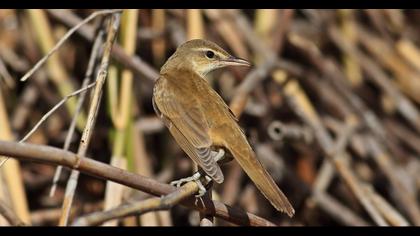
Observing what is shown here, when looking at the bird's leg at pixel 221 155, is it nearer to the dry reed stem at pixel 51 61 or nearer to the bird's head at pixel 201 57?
the bird's head at pixel 201 57

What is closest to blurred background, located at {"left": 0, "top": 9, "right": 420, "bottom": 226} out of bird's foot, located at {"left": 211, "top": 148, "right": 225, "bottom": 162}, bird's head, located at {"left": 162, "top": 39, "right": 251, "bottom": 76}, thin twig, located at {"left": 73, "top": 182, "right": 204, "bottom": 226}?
bird's head, located at {"left": 162, "top": 39, "right": 251, "bottom": 76}

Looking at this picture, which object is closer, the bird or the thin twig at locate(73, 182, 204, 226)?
the thin twig at locate(73, 182, 204, 226)

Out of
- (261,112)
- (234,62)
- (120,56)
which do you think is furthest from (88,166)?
(261,112)

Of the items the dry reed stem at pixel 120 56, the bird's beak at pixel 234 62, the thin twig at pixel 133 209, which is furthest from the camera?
the dry reed stem at pixel 120 56

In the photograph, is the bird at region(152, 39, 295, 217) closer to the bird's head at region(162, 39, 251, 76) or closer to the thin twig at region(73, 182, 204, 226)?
the bird's head at region(162, 39, 251, 76)

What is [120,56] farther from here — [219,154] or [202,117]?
[219,154]

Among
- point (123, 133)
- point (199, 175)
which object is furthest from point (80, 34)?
point (199, 175)

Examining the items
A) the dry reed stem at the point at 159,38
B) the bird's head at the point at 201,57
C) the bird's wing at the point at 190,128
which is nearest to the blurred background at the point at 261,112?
the dry reed stem at the point at 159,38
